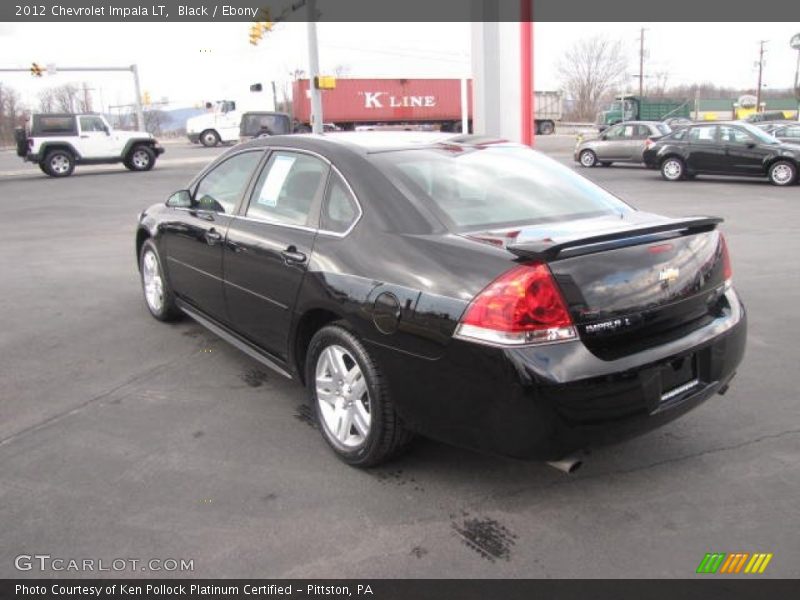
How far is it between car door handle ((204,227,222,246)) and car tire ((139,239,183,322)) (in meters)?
1.10

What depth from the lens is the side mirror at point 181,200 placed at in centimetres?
504

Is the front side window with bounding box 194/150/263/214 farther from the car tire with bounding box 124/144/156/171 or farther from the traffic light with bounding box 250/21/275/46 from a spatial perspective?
the car tire with bounding box 124/144/156/171

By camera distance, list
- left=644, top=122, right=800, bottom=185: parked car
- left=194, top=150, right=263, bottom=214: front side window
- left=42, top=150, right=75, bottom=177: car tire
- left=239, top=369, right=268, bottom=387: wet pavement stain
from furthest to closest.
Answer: left=42, top=150, right=75, bottom=177: car tire
left=644, top=122, right=800, bottom=185: parked car
left=239, top=369, right=268, bottom=387: wet pavement stain
left=194, top=150, right=263, bottom=214: front side window

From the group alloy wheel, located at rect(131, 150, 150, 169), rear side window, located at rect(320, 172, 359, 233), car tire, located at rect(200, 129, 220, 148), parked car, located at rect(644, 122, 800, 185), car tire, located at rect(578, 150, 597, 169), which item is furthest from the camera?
car tire, located at rect(200, 129, 220, 148)

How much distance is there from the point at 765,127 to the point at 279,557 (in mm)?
23018

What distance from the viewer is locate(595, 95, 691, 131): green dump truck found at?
1944 inches

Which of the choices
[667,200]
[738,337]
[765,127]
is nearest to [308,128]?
[765,127]

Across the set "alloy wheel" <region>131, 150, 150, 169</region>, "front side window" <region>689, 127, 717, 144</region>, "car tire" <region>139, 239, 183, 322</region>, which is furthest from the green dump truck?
"car tire" <region>139, 239, 183, 322</region>

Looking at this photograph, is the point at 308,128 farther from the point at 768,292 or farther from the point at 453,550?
the point at 453,550

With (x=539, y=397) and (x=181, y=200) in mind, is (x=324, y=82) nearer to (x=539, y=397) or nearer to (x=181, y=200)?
(x=181, y=200)

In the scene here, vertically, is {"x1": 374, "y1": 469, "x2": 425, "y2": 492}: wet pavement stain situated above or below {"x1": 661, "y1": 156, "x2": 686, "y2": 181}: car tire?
below

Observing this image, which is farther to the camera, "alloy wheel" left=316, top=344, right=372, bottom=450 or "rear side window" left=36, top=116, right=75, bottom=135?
"rear side window" left=36, top=116, right=75, bottom=135

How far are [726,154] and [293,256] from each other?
1670 centimetres

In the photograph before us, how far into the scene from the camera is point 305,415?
405 cm
